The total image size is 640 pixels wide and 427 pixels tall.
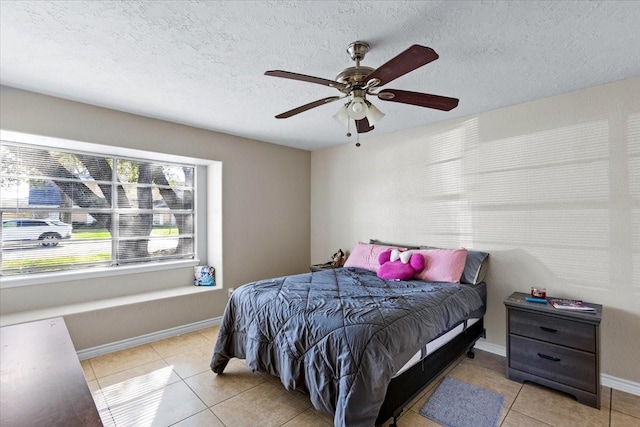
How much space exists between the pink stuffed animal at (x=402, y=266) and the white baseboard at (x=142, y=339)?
7.35 ft

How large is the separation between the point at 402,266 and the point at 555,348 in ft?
4.34

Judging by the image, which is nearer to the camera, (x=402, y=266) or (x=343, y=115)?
(x=343, y=115)

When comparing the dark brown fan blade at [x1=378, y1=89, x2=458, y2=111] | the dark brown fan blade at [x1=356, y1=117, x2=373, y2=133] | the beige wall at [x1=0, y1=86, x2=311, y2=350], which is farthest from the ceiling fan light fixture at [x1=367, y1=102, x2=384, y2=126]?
the beige wall at [x1=0, y1=86, x2=311, y2=350]

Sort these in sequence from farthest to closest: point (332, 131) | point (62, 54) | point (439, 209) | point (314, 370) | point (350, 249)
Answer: point (350, 249), point (332, 131), point (439, 209), point (62, 54), point (314, 370)

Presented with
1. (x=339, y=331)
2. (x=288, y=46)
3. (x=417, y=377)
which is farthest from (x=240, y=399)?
(x=288, y=46)

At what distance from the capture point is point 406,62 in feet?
4.99

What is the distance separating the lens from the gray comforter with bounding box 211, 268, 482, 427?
1.65 meters

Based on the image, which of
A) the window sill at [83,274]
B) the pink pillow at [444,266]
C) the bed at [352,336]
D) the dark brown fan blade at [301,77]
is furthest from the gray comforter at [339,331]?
the window sill at [83,274]

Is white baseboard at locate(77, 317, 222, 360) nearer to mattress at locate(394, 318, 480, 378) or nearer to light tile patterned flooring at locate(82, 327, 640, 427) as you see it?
light tile patterned flooring at locate(82, 327, 640, 427)

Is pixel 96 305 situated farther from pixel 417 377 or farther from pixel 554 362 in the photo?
pixel 554 362

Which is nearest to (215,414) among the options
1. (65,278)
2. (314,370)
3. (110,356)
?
(314,370)

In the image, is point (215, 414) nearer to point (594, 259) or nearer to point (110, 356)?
point (110, 356)

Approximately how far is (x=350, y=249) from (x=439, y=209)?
143 centimetres

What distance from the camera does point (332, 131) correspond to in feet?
12.4
